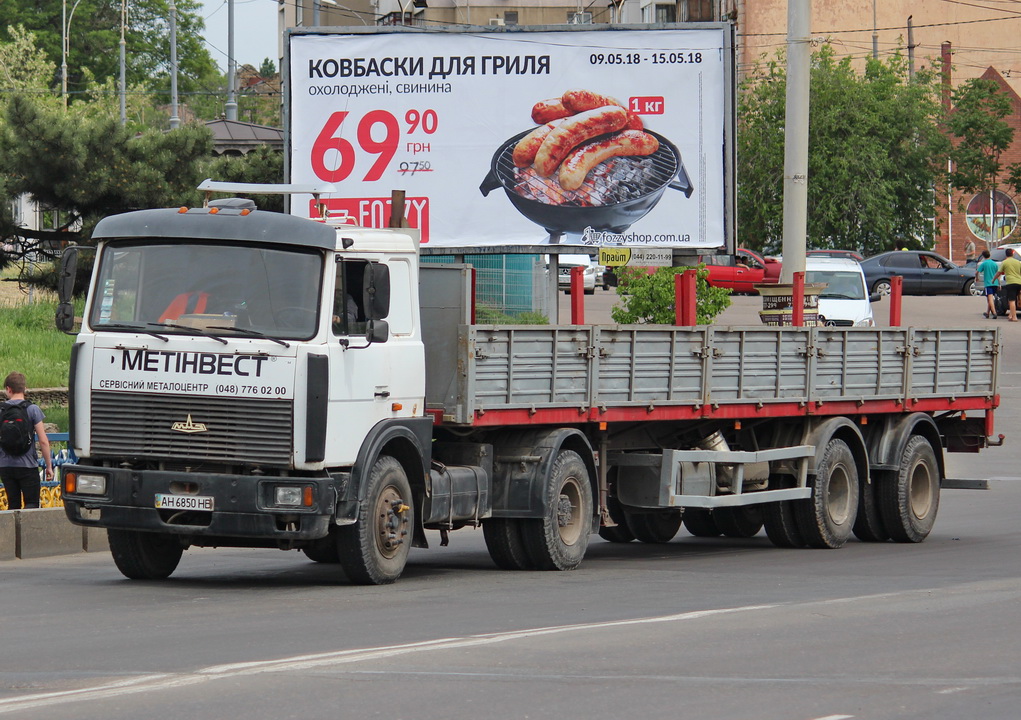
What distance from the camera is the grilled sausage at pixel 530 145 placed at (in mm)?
20406

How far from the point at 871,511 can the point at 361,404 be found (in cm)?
738

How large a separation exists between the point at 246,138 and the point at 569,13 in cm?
3085

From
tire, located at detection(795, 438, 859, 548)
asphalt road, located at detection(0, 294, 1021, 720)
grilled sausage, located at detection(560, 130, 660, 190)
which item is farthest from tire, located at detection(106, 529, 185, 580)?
grilled sausage, located at detection(560, 130, 660, 190)

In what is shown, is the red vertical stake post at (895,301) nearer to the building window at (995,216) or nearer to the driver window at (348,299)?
the driver window at (348,299)

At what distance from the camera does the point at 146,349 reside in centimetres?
1129

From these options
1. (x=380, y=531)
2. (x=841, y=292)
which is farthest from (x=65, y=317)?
(x=841, y=292)

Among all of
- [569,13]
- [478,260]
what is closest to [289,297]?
[478,260]

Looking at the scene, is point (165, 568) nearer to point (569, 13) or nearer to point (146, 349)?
point (146, 349)

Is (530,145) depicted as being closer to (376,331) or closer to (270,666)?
(376,331)

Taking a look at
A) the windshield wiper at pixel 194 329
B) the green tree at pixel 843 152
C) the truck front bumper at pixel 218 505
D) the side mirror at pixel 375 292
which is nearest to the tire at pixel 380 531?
the truck front bumper at pixel 218 505

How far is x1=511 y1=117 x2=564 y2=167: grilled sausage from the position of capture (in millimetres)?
20406

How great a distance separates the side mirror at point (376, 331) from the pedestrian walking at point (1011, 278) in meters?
31.7

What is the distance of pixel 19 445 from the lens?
14594mm

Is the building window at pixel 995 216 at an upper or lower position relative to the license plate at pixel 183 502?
upper
